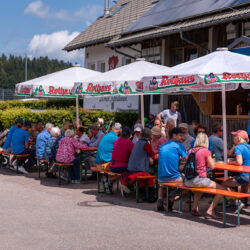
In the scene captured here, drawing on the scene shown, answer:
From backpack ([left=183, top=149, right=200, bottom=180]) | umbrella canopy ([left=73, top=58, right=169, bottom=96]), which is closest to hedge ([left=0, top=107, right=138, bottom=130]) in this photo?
umbrella canopy ([left=73, top=58, right=169, bottom=96])

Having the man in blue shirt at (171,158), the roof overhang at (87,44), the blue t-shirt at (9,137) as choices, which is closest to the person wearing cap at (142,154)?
the man in blue shirt at (171,158)

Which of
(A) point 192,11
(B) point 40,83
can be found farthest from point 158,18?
(B) point 40,83

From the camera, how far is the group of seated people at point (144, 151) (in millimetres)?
8859

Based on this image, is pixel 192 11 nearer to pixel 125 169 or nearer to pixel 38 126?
pixel 38 126

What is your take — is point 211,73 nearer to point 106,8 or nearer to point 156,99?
point 156,99

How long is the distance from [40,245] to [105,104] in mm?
20438

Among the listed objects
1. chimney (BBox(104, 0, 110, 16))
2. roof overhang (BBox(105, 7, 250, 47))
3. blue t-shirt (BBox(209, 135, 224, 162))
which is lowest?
blue t-shirt (BBox(209, 135, 224, 162))

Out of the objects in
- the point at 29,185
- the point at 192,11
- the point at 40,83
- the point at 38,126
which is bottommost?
the point at 29,185

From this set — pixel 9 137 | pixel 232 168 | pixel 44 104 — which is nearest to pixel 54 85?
pixel 9 137

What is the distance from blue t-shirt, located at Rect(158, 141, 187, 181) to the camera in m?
9.29

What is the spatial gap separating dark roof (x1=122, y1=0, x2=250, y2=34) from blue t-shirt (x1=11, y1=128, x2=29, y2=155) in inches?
314

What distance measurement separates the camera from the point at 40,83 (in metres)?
15.4

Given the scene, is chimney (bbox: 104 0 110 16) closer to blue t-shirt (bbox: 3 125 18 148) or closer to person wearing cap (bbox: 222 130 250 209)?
blue t-shirt (bbox: 3 125 18 148)

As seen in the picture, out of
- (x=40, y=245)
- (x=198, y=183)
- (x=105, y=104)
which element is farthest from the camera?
(x=105, y=104)
